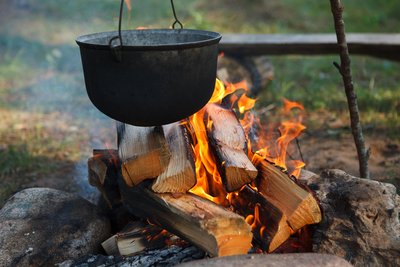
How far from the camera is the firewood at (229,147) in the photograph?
2422mm

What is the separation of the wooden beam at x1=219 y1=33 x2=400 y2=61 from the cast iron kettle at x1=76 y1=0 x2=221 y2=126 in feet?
9.72

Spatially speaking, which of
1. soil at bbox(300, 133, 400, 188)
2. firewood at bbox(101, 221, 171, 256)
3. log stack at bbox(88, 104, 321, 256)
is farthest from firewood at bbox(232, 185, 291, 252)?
soil at bbox(300, 133, 400, 188)

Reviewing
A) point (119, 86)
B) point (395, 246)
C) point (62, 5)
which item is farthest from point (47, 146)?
point (62, 5)

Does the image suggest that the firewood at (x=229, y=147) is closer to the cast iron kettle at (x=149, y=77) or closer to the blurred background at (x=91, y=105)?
the cast iron kettle at (x=149, y=77)

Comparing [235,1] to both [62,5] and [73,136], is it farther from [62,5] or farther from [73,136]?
[73,136]

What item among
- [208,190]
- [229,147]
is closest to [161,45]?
[229,147]

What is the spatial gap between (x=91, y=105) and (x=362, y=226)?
150 inches

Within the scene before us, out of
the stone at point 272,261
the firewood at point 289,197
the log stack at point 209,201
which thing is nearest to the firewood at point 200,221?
the log stack at point 209,201

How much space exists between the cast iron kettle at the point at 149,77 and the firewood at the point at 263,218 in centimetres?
57

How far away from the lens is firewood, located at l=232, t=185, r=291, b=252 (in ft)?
7.69

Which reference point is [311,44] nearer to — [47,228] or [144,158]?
[144,158]

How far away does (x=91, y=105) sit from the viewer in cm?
545

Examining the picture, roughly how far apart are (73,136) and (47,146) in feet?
0.96

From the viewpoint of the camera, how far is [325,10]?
9094mm
